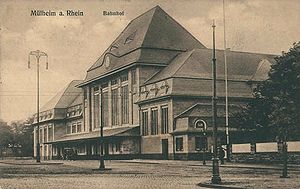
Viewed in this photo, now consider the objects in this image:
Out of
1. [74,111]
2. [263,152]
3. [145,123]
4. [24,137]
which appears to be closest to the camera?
[263,152]

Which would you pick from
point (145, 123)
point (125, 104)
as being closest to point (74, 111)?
point (125, 104)

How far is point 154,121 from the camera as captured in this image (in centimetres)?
5338

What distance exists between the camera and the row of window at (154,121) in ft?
169

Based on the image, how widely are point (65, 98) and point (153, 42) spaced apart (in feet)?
113

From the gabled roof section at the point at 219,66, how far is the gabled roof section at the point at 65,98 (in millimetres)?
34647

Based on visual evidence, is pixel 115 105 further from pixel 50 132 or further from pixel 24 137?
pixel 24 137

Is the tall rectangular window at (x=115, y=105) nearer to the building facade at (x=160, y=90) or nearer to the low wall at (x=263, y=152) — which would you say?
the building facade at (x=160, y=90)

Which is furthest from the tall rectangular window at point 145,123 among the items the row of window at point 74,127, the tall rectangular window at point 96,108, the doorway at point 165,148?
the row of window at point 74,127

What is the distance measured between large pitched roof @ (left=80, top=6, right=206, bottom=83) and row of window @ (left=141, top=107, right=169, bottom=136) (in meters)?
6.13

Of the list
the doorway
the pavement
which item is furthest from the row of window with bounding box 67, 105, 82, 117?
the pavement

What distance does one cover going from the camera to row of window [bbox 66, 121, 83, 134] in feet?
260

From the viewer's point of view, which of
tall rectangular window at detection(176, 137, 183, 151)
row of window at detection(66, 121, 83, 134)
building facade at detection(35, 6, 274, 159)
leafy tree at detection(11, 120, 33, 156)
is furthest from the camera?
leafy tree at detection(11, 120, 33, 156)

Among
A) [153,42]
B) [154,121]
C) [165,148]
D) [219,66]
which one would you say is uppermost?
[153,42]

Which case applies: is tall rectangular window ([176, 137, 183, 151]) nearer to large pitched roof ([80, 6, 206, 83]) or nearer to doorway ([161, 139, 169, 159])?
doorway ([161, 139, 169, 159])
